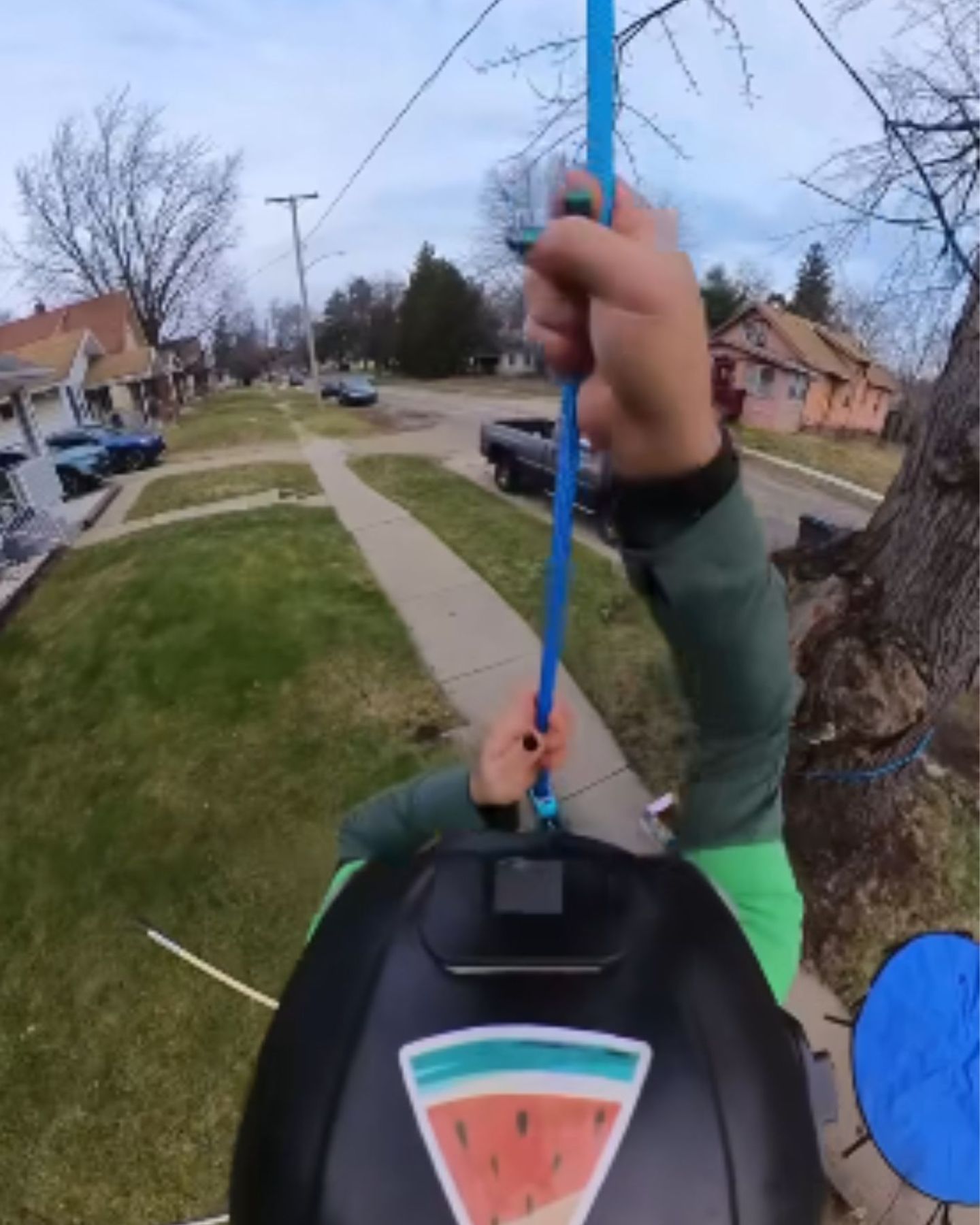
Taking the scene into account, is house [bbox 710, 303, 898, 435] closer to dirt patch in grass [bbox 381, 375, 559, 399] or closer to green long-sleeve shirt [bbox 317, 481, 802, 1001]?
dirt patch in grass [bbox 381, 375, 559, 399]

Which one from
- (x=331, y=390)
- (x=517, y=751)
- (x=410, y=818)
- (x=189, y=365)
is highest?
(x=517, y=751)

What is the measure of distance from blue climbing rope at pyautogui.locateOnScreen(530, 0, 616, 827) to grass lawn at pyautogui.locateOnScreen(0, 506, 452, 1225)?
374 centimetres

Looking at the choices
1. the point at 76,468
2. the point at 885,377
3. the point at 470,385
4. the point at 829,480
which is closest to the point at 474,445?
the point at 829,480

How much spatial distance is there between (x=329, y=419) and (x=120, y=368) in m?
14.9

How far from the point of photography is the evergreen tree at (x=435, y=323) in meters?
32.7

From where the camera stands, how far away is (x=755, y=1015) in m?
0.76

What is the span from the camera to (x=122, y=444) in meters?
18.5

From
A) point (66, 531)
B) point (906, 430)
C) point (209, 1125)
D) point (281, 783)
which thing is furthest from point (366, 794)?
point (66, 531)

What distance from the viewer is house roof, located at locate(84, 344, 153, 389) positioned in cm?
3228

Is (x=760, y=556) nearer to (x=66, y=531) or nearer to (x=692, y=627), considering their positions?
(x=692, y=627)

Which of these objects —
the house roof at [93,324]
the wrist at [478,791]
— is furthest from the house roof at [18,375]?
the house roof at [93,324]

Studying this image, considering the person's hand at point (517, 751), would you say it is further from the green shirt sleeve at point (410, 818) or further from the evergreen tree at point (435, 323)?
the evergreen tree at point (435, 323)

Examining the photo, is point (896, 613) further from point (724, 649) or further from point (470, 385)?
point (470, 385)

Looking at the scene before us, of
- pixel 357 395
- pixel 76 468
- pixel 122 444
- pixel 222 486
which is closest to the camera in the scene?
pixel 222 486
